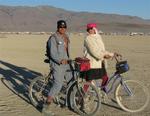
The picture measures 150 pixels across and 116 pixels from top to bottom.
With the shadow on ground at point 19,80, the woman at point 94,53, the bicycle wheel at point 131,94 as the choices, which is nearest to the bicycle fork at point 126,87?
the bicycle wheel at point 131,94

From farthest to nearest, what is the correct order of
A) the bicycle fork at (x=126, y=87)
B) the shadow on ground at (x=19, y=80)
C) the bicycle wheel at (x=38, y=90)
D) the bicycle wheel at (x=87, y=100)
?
the shadow on ground at (x=19, y=80) < the bicycle wheel at (x=38, y=90) < the bicycle fork at (x=126, y=87) < the bicycle wheel at (x=87, y=100)

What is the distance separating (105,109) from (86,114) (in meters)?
0.80

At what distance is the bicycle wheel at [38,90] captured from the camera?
32.8ft

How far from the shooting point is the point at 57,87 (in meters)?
9.38

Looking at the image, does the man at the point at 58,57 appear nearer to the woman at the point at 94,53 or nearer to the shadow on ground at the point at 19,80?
the woman at the point at 94,53

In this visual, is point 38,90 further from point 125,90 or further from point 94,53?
point 125,90

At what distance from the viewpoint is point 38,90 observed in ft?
33.3

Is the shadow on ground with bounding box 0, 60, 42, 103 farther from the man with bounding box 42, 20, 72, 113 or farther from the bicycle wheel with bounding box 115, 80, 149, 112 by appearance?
the bicycle wheel with bounding box 115, 80, 149, 112

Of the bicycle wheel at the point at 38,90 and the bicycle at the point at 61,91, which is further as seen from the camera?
the bicycle wheel at the point at 38,90

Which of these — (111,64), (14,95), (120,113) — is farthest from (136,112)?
(111,64)

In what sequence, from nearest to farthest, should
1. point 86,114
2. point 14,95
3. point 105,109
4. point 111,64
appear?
point 86,114, point 105,109, point 14,95, point 111,64

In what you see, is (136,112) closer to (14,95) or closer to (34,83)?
(34,83)

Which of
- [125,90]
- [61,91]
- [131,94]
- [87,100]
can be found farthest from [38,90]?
[131,94]

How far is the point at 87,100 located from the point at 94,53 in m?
0.90
